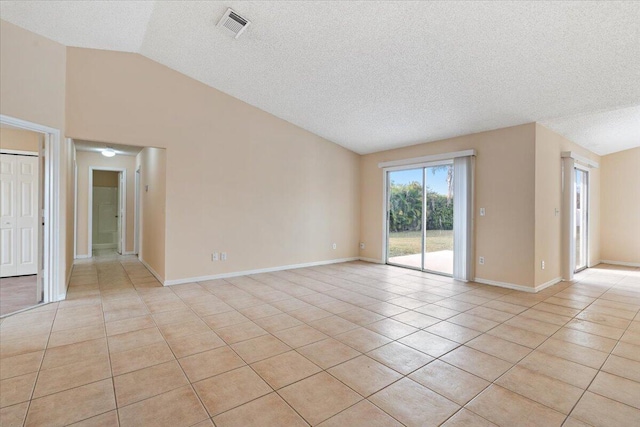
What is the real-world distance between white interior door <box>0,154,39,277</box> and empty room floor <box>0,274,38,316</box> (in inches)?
10.1

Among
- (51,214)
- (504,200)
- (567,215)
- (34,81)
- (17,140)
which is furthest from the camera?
(567,215)

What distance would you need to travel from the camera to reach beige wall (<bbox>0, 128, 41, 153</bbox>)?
4.94 meters

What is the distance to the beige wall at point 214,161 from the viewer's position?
162 inches

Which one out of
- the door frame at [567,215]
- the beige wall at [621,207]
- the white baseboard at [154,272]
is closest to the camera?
the white baseboard at [154,272]

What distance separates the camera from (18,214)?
502cm

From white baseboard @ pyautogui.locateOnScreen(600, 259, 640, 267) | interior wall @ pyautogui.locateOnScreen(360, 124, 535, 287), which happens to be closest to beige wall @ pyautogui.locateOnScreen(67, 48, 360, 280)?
interior wall @ pyautogui.locateOnScreen(360, 124, 535, 287)

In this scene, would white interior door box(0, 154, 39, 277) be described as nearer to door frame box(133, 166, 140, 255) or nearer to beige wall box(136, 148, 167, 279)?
beige wall box(136, 148, 167, 279)

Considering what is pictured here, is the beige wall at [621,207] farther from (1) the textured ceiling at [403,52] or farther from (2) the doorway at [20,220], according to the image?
(2) the doorway at [20,220]

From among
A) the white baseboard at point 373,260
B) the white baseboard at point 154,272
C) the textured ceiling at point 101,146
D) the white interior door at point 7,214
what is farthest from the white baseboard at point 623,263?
the white interior door at point 7,214

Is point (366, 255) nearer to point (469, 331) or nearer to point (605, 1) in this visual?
point (469, 331)

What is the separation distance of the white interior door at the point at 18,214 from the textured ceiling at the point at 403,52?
2.61 metres

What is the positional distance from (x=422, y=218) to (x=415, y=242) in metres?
0.51

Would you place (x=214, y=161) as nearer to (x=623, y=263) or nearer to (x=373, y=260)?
(x=373, y=260)

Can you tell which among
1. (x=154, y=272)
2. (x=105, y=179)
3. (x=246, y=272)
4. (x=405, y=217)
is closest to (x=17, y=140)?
(x=154, y=272)
